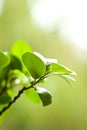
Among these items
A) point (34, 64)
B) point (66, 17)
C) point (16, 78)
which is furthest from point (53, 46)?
point (34, 64)

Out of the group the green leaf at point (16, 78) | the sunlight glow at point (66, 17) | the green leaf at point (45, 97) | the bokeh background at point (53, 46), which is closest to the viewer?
the green leaf at point (45, 97)

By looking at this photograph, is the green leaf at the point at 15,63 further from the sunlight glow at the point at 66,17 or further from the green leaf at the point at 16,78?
the sunlight glow at the point at 66,17

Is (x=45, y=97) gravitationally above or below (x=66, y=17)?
below

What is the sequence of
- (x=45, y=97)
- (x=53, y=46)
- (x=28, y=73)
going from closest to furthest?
Result: 1. (x=45, y=97)
2. (x=28, y=73)
3. (x=53, y=46)

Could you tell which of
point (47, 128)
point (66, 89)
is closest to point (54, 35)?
point (66, 89)

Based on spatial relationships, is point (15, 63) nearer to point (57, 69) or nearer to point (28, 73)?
point (28, 73)

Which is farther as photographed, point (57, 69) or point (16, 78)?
point (16, 78)

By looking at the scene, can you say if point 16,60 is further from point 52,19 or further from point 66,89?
point 52,19

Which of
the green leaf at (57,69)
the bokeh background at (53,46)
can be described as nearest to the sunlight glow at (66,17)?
the bokeh background at (53,46)
